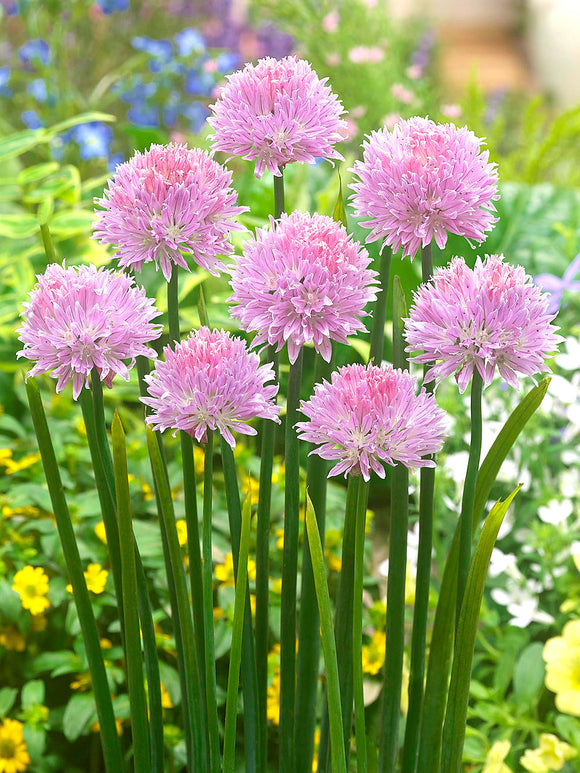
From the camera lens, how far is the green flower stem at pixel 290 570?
362 millimetres

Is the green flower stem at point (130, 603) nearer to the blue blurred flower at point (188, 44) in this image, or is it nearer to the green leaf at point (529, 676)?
the green leaf at point (529, 676)

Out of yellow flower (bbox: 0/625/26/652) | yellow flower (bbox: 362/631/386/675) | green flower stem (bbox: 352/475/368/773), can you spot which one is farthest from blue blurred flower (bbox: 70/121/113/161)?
green flower stem (bbox: 352/475/368/773)

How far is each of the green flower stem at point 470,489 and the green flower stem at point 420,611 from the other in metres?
0.02

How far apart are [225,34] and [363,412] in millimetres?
2876

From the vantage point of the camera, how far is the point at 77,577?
0.41m

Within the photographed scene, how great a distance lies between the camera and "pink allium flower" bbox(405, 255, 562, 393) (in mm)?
315

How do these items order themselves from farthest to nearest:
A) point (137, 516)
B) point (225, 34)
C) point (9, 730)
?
point (225, 34) < point (137, 516) < point (9, 730)

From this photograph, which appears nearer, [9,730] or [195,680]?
[195,680]

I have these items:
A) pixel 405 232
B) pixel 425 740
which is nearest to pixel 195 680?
pixel 425 740

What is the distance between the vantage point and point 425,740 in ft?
1.40

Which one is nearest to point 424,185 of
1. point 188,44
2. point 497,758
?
point 497,758

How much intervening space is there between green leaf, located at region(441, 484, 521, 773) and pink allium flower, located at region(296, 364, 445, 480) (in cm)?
5

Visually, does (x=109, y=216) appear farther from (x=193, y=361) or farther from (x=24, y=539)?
(x=24, y=539)

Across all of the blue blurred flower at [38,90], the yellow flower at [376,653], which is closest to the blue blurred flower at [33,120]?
the blue blurred flower at [38,90]
